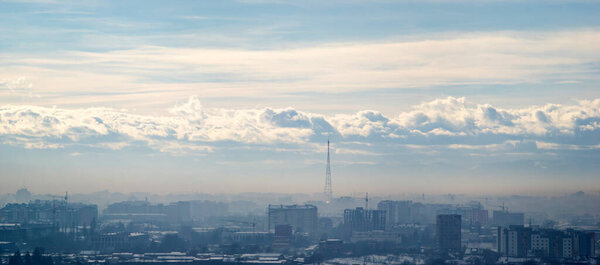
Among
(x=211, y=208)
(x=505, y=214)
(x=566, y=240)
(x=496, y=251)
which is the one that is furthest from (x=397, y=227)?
(x=211, y=208)

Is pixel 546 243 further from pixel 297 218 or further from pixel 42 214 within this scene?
pixel 42 214

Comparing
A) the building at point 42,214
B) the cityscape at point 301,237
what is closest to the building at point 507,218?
the cityscape at point 301,237

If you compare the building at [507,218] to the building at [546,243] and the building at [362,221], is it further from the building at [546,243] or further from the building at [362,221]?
the building at [546,243]

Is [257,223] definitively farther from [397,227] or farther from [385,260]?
[385,260]

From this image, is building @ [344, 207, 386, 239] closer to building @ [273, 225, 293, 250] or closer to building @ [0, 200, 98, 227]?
building @ [273, 225, 293, 250]

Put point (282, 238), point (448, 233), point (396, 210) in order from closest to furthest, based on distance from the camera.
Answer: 1. point (448, 233)
2. point (282, 238)
3. point (396, 210)

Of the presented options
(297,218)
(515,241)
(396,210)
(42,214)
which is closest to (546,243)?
(515,241)
